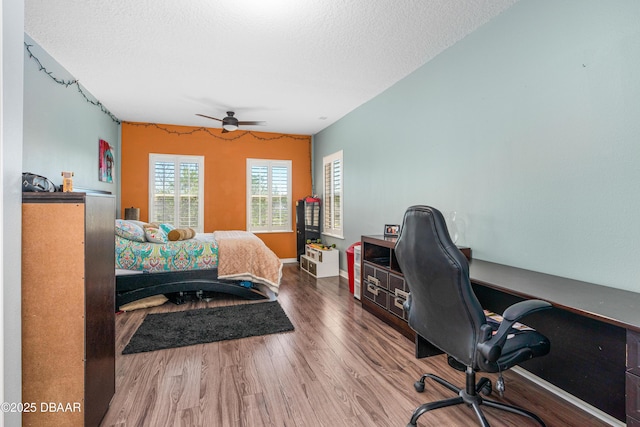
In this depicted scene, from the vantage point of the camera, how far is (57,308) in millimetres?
1391

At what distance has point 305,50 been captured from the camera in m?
2.97

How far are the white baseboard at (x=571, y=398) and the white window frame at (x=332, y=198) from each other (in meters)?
3.34

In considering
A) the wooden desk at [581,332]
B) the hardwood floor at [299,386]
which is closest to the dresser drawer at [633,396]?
the wooden desk at [581,332]

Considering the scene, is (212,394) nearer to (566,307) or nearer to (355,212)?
(566,307)

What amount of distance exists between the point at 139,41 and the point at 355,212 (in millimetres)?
3397

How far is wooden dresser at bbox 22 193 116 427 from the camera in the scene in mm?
1352

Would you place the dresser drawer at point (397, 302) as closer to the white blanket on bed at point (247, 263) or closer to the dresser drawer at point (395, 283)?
the dresser drawer at point (395, 283)

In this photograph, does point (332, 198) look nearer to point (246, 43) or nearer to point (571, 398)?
point (246, 43)

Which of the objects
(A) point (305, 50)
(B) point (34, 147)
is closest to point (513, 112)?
(A) point (305, 50)

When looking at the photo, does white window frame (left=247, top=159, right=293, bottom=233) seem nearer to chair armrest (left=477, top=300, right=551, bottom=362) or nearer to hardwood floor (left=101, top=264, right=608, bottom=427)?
hardwood floor (left=101, top=264, right=608, bottom=427)

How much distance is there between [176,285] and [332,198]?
9.82 ft

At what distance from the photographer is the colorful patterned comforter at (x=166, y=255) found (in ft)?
11.4

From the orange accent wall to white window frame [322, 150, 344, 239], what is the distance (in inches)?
31.9

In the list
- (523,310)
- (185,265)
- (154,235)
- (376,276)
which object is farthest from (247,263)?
(523,310)
